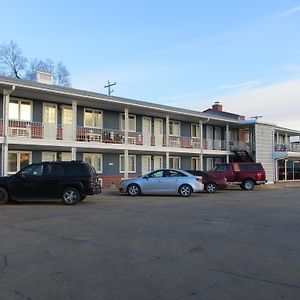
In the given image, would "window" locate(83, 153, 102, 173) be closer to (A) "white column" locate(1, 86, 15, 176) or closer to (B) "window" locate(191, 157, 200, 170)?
(A) "white column" locate(1, 86, 15, 176)

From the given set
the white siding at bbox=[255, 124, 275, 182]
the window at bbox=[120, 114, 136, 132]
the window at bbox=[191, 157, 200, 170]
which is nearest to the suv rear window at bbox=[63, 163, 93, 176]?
the window at bbox=[120, 114, 136, 132]

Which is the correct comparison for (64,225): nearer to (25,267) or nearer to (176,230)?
(176,230)

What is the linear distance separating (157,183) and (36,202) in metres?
6.97

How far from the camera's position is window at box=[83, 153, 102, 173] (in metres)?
30.6

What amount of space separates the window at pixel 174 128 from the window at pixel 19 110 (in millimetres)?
13237

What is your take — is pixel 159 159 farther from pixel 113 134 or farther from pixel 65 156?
pixel 65 156

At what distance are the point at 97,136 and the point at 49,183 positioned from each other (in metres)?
11.2

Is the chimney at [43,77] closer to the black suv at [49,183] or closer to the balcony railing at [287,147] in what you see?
the black suv at [49,183]

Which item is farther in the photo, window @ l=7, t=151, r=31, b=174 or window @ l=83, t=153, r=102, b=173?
window @ l=83, t=153, r=102, b=173

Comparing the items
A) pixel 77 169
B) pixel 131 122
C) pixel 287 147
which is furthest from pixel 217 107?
pixel 77 169

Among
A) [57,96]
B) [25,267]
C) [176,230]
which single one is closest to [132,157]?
[57,96]

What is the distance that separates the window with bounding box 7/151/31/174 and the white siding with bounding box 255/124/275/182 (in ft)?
69.5

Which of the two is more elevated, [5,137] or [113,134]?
[113,134]

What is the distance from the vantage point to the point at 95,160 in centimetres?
3111
